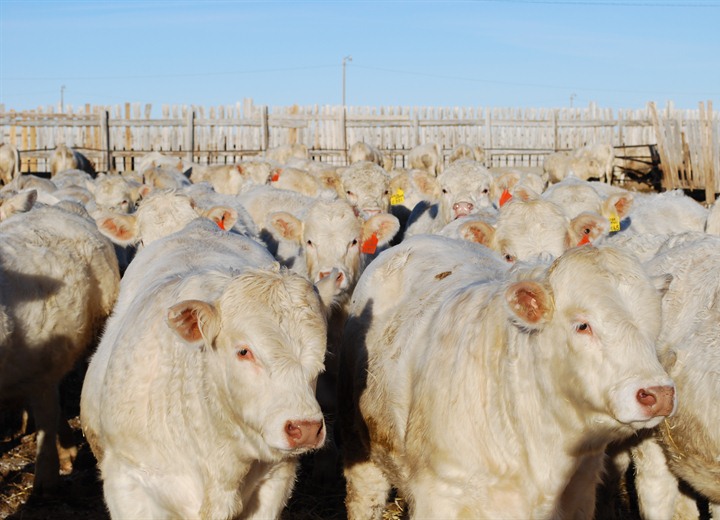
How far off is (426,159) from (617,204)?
636 inches

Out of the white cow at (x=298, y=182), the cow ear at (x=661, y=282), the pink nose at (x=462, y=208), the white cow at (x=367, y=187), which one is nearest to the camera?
the cow ear at (x=661, y=282)

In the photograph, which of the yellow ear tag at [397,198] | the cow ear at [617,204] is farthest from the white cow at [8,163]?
the cow ear at [617,204]

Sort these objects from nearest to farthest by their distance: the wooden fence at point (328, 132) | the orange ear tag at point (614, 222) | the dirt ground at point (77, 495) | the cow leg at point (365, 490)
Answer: the cow leg at point (365, 490) < the dirt ground at point (77, 495) < the orange ear tag at point (614, 222) < the wooden fence at point (328, 132)

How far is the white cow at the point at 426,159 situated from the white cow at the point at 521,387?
19.6 metres

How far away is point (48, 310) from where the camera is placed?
6.70m

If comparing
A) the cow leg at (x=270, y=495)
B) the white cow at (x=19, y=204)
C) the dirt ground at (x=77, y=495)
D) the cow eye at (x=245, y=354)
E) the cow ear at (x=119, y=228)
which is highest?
the white cow at (x=19, y=204)

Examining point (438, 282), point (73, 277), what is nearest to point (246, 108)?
point (73, 277)

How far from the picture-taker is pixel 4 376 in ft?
20.7

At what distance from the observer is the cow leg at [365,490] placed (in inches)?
221

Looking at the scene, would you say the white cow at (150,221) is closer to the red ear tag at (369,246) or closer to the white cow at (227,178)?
the red ear tag at (369,246)

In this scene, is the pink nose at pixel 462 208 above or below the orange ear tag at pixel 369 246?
above

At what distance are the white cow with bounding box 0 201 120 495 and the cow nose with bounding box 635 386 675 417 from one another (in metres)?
4.25

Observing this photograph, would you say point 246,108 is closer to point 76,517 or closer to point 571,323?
point 76,517

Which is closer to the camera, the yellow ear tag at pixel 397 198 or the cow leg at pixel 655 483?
the cow leg at pixel 655 483
